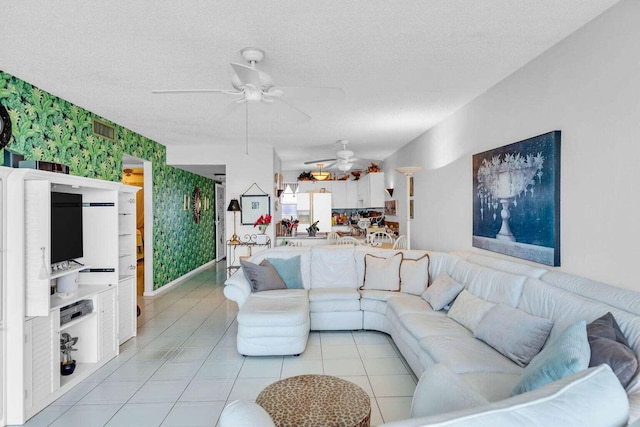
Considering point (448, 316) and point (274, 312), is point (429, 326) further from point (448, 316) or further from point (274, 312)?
point (274, 312)

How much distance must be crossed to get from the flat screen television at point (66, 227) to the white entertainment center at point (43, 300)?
12cm

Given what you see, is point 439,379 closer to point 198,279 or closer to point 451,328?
point 451,328

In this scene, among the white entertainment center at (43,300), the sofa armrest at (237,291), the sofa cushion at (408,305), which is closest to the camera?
the white entertainment center at (43,300)

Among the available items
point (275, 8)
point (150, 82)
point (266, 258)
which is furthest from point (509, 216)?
point (150, 82)

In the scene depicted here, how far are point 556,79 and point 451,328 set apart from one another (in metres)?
2.05

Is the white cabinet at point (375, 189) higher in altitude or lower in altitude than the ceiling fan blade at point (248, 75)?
lower

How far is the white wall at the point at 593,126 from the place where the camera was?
219 cm

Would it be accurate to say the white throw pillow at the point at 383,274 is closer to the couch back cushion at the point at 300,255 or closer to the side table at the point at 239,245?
the couch back cushion at the point at 300,255

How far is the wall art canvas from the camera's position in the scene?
2848mm

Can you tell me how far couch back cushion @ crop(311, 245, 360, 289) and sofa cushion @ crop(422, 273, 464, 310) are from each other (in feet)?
4.15

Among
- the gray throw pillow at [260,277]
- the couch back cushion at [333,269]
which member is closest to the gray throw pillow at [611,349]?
the couch back cushion at [333,269]

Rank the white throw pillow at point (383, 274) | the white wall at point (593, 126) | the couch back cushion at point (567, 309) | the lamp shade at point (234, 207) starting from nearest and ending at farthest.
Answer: the couch back cushion at point (567, 309)
the white wall at point (593, 126)
the white throw pillow at point (383, 274)
the lamp shade at point (234, 207)

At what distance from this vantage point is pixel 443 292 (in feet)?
12.1

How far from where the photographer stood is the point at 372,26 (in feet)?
8.33
